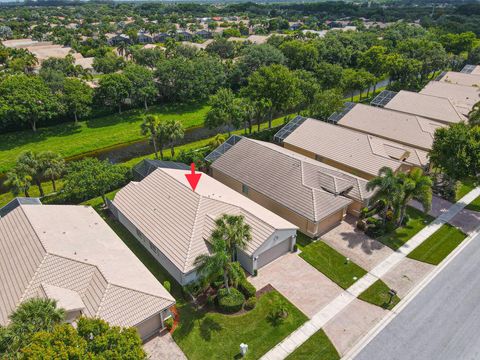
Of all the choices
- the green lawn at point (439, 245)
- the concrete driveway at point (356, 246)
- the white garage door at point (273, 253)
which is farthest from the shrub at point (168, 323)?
the green lawn at point (439, 245)

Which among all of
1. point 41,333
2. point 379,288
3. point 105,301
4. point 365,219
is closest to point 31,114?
point 105,301

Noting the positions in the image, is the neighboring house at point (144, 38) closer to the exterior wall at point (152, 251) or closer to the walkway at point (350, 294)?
the exterior wall at point (152, 251)

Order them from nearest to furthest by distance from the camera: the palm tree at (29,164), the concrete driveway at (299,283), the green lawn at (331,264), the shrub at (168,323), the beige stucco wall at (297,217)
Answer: the shrub at (168,323), the concrete driveway at (299,283), the green lawn at (331,264), the beige stucco wall at (297,217), the palm tree at (29,164)

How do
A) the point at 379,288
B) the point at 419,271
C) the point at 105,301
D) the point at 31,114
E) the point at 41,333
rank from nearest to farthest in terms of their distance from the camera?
the point at 41,333, the point at 105,301, the point at 379,288, the point at 419,271, the point at 31,114

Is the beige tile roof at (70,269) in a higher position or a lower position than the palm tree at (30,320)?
lower

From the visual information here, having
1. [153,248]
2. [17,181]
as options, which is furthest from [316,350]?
[17,181]

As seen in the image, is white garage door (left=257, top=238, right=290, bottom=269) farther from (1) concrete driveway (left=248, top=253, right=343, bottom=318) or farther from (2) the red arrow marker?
(2) the red arrow marker

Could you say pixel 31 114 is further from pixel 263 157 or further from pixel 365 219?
pixel 365 219
